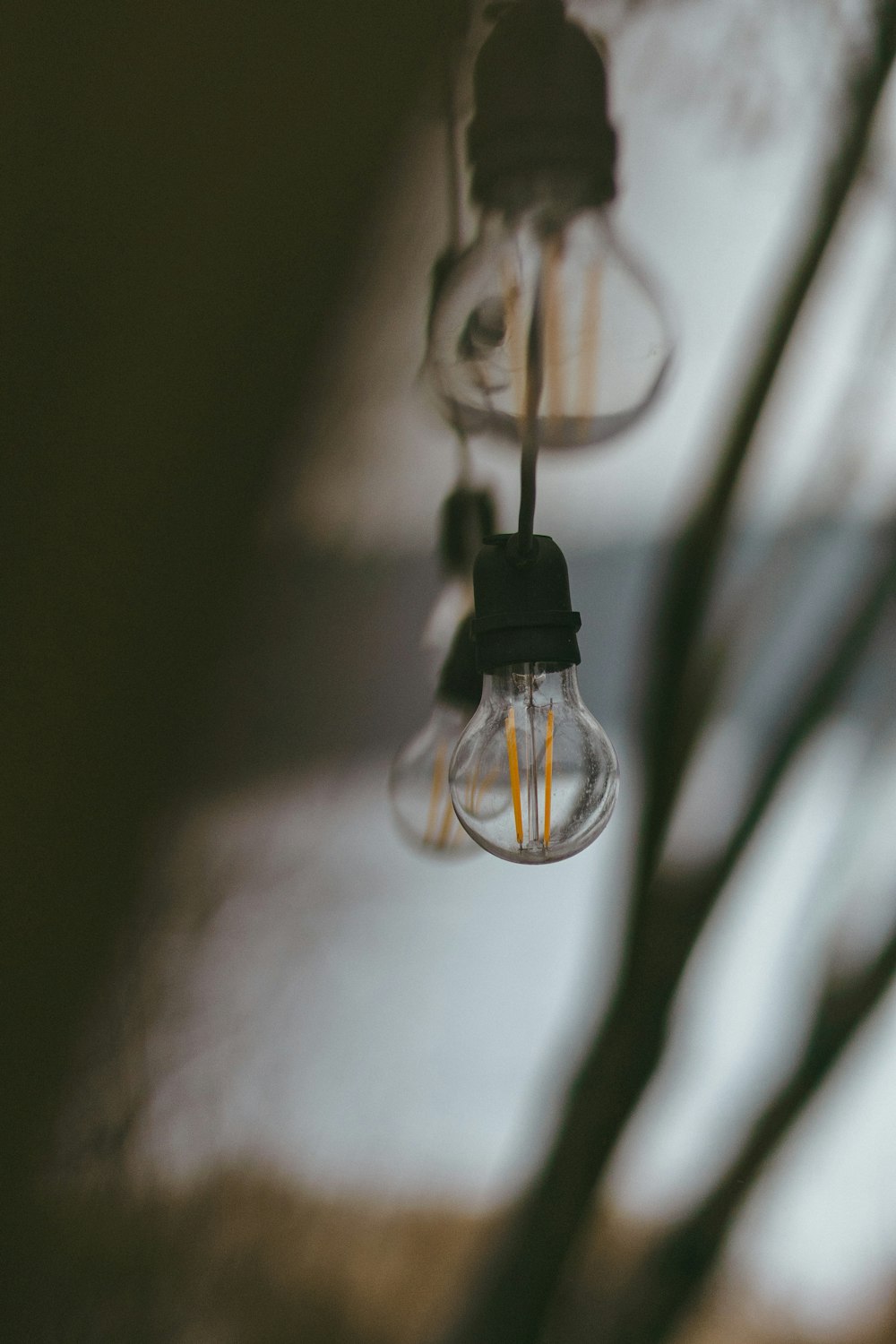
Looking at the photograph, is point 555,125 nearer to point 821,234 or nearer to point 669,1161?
point 821,234

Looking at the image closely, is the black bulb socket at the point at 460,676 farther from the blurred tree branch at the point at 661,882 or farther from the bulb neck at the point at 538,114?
the bulb neck at the point at 538,114

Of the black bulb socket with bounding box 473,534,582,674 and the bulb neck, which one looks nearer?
the black bulb socket with bounding box 473,534,582,674

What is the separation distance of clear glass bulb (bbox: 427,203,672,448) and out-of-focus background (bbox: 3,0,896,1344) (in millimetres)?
25

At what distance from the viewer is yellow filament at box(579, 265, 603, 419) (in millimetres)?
668

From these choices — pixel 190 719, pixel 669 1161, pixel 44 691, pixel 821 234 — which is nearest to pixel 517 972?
pixel 669 1161

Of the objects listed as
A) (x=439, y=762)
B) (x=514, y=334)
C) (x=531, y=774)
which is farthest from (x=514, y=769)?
(x=514, y=334)

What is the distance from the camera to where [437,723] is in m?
0.70

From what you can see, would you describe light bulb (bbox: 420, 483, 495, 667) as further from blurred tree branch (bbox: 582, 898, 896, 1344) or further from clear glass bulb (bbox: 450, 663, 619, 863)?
blurred tree branch (bbox: 582, 898, 896, 1344)

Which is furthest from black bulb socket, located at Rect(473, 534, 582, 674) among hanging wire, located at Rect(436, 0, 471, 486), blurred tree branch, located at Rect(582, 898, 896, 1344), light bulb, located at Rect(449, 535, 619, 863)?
blurred tree branch, located at Rect(582, 898, 896, 1344)

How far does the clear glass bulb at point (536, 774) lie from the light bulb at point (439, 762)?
0.50ft

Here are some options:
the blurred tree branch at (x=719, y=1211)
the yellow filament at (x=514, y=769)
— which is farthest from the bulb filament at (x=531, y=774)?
the blurred tree branch at (x=719, y=1211)

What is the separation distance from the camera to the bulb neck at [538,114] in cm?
65

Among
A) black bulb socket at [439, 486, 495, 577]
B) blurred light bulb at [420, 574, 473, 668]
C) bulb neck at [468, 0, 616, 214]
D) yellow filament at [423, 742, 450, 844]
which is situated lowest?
yellow filament at [423, 742, 450, 844]

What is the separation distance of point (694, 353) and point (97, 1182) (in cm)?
85
